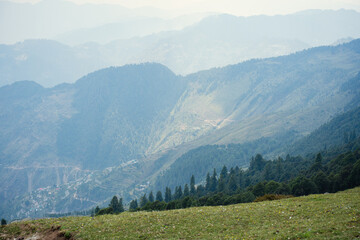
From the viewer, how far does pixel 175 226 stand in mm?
44125

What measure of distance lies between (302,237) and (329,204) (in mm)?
17023

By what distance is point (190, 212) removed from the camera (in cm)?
5150

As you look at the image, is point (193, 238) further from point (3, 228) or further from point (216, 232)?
point (3, 228)

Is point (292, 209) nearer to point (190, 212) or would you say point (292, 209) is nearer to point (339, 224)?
point (339, 224)

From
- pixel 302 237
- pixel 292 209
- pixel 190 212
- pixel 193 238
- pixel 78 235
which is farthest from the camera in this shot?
pixel 190 212

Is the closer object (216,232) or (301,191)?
(216,232)

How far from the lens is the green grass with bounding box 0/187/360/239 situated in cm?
3591

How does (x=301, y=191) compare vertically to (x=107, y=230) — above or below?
below

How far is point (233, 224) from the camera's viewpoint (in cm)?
4316

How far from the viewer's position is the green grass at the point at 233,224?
35906mm

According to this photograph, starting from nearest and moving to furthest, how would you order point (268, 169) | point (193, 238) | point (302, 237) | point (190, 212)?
1. point (302, 237)
2. point (193, 238)
3. point (190, 212)
4. point (268, 169)

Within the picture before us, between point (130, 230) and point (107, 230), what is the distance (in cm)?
369

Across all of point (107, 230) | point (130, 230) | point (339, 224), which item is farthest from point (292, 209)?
point (107, 230)

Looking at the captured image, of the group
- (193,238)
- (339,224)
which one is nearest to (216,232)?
(193,238)
